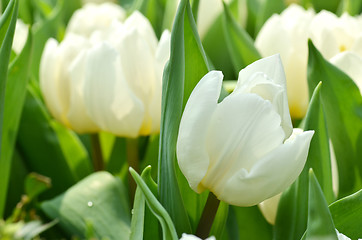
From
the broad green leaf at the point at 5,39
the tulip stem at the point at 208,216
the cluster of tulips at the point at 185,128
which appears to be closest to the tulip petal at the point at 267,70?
the cluster of tulips at the point at 185,128

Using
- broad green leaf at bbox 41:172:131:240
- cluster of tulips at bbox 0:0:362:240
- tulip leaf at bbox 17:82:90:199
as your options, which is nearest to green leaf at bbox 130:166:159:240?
cluster of tulips at bbox 0:0:362:240

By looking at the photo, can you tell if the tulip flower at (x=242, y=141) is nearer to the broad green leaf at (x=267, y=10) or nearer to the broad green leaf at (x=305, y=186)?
the broad green leaf at (x=305, y=186)

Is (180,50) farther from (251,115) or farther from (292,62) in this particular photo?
(292,62)

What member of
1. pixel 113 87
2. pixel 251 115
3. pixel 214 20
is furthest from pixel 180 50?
pixel 214 20

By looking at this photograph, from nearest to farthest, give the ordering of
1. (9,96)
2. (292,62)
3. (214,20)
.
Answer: (9,96)
(292,62)
(214,20)

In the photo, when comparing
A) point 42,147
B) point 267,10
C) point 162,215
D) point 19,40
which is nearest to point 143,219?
point 162,215

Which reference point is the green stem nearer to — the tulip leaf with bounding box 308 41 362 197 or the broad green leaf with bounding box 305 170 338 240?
the tulip leaf with bounding box 308 41 362 197
